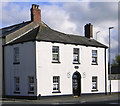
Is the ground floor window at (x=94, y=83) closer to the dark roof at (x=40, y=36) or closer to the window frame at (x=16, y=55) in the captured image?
the dark roof at (x=40, y=36)

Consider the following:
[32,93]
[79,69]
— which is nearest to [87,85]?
[79,69]

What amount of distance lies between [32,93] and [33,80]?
1.32m

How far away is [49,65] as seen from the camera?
82.5 feet

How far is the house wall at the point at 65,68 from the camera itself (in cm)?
2455

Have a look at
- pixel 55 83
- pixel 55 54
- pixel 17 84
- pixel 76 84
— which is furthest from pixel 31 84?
pixel 76 84

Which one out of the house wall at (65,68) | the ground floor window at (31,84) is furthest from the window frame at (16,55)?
the house wall at (65,68)

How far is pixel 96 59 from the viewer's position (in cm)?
2964

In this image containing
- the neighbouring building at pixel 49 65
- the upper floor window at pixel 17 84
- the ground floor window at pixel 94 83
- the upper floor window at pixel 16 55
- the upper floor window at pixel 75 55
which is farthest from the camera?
the ground floor window at pixel 94 83

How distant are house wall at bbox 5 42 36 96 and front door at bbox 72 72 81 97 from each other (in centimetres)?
526

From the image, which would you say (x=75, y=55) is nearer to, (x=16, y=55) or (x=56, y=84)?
(x=56, y=84)

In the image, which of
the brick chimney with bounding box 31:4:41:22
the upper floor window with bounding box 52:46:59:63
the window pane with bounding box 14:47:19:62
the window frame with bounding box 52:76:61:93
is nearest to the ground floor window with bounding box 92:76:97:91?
the window frame with bounding box 52:76:61:93

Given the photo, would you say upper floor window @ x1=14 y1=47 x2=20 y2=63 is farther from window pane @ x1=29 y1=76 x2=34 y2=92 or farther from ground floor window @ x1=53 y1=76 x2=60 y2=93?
ground floor window @ x1=53 y1=76 x2=60 y2=93

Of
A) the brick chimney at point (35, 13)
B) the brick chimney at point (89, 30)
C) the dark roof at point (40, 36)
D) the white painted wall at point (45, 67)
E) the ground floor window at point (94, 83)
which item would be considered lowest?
the ground floor window at point (94, 83)

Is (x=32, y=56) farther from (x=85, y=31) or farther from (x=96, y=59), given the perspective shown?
(x=85, y=31)
